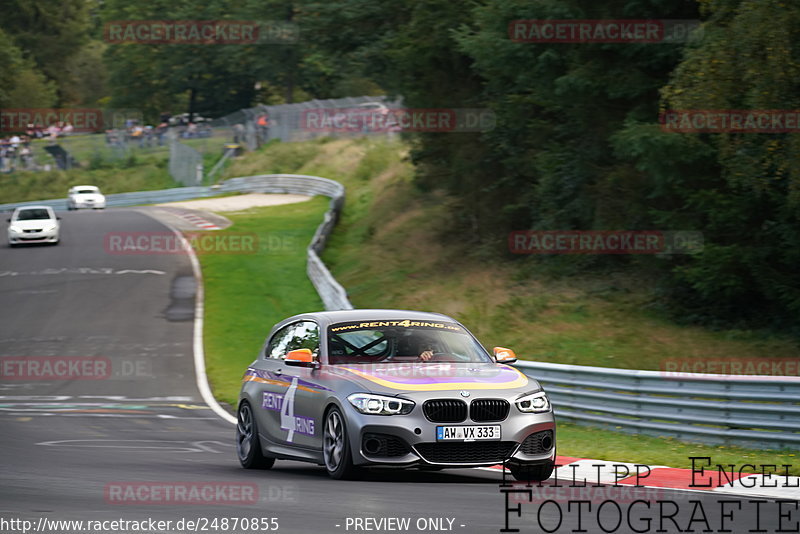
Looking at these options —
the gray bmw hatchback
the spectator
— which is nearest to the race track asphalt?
the gray bmw hatchback

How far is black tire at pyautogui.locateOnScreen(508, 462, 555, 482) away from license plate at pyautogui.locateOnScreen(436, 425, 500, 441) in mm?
505

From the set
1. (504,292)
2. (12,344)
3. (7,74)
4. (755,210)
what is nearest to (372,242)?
(504,292)

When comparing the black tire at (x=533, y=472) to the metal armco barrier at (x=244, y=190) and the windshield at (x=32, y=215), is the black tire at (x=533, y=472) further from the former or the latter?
the metal armco barrier at (x=244, y=190)

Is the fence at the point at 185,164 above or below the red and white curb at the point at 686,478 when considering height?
below

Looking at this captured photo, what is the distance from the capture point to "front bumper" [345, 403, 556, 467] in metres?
9.35

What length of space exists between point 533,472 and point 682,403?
462 centimetres

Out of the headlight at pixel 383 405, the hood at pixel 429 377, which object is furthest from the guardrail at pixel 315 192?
the headlight at pixel 383 405

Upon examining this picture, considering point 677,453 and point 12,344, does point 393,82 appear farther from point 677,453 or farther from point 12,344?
point 677,453

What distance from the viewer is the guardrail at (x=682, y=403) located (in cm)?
1278

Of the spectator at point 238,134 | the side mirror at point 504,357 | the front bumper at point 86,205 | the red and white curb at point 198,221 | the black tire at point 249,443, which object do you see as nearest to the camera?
the side mirror at point 504,357

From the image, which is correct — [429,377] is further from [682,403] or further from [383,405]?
[682,403]

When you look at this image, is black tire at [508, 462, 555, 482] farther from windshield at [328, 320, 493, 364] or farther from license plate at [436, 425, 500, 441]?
windshield at [328, 320, 493, 364]

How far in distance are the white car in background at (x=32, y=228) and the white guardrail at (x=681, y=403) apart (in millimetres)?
31653

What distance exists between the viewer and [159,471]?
35.9 feet
